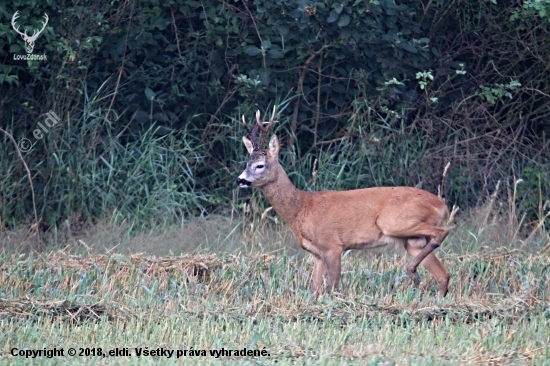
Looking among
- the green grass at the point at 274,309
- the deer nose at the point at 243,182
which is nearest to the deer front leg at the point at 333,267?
the green grass at the point at 274,309

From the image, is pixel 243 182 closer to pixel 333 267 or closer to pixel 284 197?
pixel 284 197

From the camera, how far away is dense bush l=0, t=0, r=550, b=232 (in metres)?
11.4

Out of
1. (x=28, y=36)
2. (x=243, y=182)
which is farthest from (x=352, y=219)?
(x=28, y=36)

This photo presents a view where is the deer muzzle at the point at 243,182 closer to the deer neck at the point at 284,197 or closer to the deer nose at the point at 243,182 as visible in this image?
the deer nose at the point at 243,182

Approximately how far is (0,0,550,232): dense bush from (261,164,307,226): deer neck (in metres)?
2.24

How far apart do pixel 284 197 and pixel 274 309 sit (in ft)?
8.10

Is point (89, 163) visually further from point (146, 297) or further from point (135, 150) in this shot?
point (146, 297)

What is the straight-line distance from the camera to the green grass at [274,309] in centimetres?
565

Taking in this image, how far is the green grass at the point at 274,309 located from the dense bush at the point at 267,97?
85.0 inches

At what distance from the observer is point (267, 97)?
12.5 m

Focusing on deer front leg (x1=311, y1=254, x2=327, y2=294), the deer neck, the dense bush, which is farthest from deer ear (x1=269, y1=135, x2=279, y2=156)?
the dense bush

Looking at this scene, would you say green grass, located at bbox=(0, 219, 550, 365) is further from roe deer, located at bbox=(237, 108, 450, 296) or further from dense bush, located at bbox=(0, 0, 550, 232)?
dense bush, located at bbox=(0, 0, 550, 232)

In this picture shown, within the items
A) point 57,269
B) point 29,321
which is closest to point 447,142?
point 57,269

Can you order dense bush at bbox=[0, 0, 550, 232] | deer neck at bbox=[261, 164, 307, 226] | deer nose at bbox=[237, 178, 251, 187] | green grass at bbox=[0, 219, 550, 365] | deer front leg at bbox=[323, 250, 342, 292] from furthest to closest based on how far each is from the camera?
dense bush at bbox=[0, 0, 550, 232] < deer neck at bbox=[261, 164, 307, 226] < deer nose at bbox=[237, 178, 251, 187] < deer front leg at bbox=[323, 250, 342, 292] < green grass at bbox=[0, 219, 550, 365]
